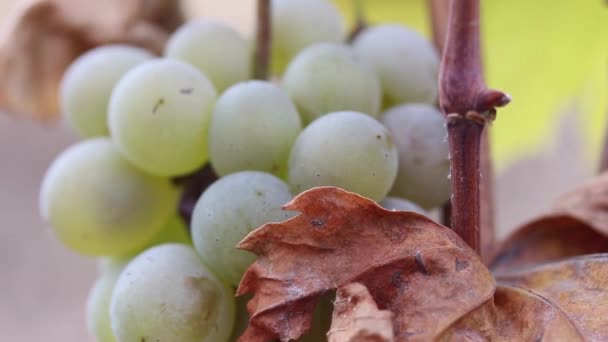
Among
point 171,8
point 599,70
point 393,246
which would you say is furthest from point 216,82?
point 599,70

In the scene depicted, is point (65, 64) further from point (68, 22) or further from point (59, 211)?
point (59, 211)

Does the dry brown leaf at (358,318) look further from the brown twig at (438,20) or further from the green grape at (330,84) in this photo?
the brown twig at (438,20)

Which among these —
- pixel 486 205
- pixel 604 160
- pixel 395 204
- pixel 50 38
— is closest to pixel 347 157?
pixel 395 204

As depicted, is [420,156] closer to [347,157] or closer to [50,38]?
[347,157]

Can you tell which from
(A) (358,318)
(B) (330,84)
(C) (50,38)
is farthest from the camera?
(C) (50,38)

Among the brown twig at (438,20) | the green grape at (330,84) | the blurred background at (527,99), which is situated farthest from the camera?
the blurred background at (527,99)

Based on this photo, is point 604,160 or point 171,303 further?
point 604,160

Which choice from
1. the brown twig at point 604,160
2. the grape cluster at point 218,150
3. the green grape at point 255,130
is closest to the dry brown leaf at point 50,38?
the grape cluster at point 218,150
